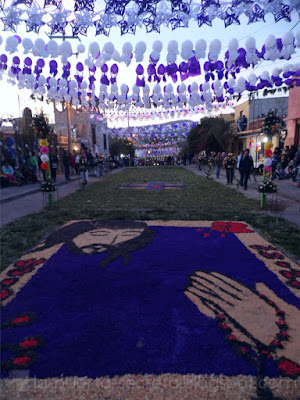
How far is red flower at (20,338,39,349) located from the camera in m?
2.54

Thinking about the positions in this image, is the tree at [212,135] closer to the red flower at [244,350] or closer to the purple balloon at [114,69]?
the purple balloon at [114,69]

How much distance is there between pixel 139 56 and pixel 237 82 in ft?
15.1

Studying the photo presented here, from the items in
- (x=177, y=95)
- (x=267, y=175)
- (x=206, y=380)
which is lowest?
(x=206, y=380)

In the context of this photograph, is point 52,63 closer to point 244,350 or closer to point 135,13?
point 135,13

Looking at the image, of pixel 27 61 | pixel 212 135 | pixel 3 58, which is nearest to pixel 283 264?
pixel 27 61

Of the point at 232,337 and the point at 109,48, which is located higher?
the point at 109,48

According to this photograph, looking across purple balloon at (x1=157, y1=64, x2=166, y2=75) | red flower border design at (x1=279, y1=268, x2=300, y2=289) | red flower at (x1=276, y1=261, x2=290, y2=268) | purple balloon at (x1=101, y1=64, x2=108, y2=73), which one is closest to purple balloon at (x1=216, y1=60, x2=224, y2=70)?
purple balloon at (x1=157, y1=64, x2=166, y2=75)

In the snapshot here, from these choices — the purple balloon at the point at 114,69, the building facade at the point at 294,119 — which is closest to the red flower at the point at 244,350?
the purple balloon at the point at 114,69

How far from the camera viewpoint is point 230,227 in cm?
650

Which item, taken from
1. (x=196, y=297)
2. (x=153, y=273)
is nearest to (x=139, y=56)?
(x=153, y=273)

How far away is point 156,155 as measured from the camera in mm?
76000

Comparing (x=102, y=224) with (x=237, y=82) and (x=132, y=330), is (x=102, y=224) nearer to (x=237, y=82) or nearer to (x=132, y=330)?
(x=132, y=330)

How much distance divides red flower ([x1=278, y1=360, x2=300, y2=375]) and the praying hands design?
0.05 metres

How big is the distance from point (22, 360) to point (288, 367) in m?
2.21
